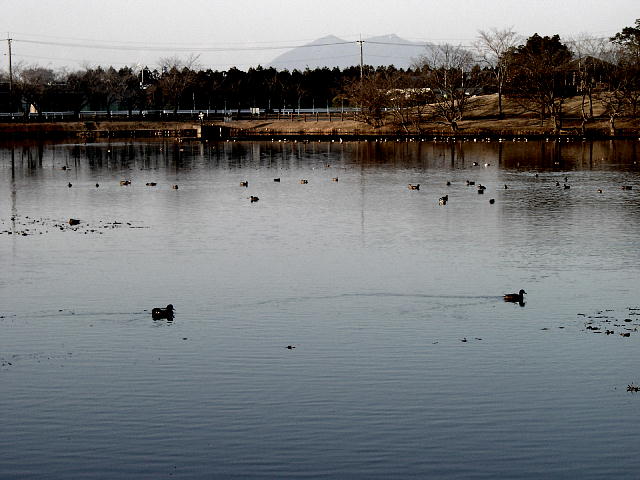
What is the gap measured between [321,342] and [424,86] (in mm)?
118271

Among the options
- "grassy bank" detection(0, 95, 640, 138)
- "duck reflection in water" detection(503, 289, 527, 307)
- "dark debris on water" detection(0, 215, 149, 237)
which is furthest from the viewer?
"grassy bank" detection(0, 95, 640, 138)

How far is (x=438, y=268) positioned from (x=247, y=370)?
38.0 ft

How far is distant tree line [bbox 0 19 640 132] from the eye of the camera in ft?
379

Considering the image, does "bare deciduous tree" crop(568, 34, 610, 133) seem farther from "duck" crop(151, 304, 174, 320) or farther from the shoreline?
"duck" crop(151, 304, 174, 320)

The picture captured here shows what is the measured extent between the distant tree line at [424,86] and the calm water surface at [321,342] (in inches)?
2926

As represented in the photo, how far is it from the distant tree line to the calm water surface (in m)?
74.3

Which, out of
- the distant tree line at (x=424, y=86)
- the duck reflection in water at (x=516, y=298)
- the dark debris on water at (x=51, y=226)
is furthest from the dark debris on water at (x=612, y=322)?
the distant tree line at (x=424, y=86)

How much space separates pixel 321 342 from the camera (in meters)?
20.2

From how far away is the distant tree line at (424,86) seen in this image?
115m

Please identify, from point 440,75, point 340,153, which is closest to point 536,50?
point 440,75

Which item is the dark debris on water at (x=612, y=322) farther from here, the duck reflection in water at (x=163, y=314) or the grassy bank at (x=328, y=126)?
the grassy bank at (x=328, y=126)

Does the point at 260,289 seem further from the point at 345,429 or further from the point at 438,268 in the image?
the point at 345,429

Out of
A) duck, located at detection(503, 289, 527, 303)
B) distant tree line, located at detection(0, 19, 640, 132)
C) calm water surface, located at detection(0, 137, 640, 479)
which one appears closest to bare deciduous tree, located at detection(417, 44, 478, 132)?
distant tree line, located at detection(0, 19, 640, 132)

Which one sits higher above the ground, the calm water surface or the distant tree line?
the distant tree line
